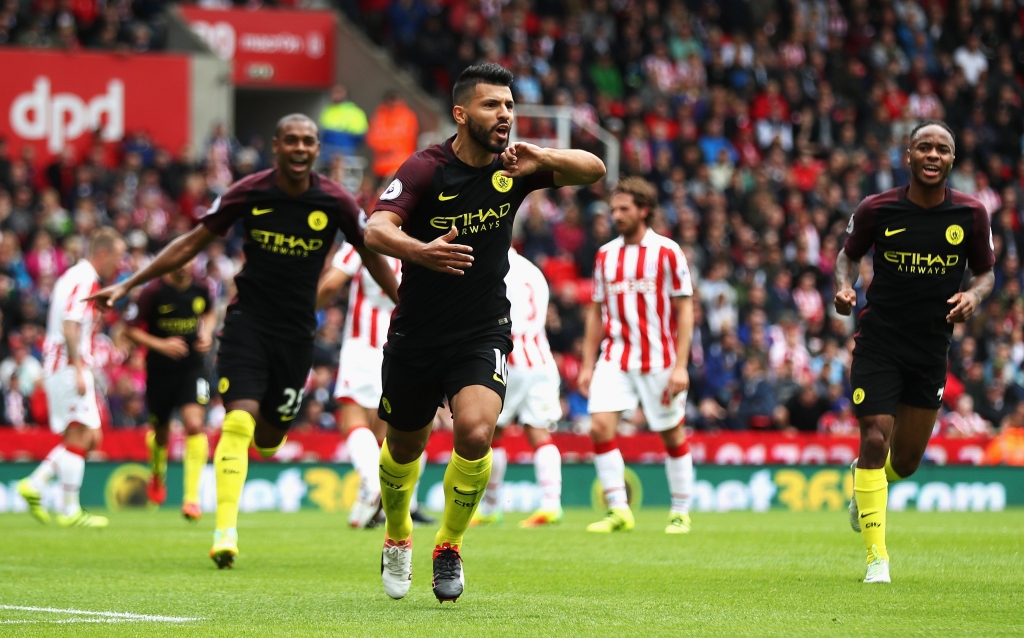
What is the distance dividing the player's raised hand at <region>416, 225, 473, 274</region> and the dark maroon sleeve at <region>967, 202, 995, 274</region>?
11.3 ft

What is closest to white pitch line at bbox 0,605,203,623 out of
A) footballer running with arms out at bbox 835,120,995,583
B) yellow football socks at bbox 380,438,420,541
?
yellow football socks at bbox 380,438,420,541

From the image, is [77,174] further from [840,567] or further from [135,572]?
[840,567]

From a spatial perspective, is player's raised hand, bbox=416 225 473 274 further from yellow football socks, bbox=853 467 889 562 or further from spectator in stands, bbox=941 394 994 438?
spectator in stands, bbox=941 394 994 438

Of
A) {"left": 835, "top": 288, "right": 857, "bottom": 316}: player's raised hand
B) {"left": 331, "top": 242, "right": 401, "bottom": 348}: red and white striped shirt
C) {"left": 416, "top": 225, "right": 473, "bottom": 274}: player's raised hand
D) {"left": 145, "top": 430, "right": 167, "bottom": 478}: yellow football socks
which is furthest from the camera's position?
{"left": 145, "top": 430, "right": 167, "bottom": 478}: yellow football socks

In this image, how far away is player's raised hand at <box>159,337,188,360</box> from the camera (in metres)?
13.5

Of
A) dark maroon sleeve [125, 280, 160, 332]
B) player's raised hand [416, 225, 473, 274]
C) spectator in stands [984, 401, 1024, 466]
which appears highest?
player's raised hand [416, 225, 473, 274]

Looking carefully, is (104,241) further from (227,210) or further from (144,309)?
(227,210)

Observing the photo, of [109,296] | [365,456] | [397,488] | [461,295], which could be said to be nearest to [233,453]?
[109,296]

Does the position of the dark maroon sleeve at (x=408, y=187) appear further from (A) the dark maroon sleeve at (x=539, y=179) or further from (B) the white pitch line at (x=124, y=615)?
(B) the white pitch line at (x=124, y=615)

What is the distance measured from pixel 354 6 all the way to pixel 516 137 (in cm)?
481

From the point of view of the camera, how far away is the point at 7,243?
19.9 metres

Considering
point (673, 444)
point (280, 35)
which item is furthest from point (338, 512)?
point (280, 35)

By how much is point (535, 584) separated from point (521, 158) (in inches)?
95.5

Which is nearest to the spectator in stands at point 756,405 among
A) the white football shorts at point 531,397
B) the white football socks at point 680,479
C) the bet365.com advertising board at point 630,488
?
the bet365.com advertising board at point 630,488
